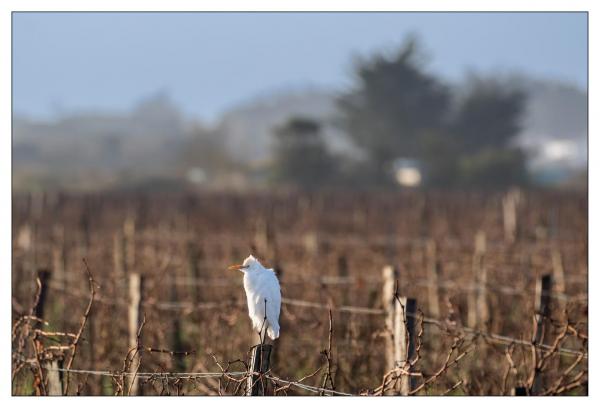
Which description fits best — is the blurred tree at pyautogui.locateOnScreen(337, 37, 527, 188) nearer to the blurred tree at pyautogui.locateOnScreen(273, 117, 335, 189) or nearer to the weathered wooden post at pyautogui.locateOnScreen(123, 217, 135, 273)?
the blurred tree at pyautogui.locateOnScreen(273, 117, 335, 189)

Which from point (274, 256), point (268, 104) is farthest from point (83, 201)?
point (268, 104)

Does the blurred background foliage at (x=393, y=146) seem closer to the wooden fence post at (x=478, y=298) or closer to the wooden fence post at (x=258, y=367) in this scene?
the wooden fence post at (x=478, y=298)

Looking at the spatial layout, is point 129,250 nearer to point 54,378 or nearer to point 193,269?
point 193,269

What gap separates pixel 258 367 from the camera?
4.45 m

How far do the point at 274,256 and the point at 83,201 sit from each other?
54.1 feet

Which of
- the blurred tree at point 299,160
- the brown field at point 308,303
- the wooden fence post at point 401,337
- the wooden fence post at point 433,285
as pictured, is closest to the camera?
the wooden fence post at point 401,337

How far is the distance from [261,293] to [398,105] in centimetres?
4154

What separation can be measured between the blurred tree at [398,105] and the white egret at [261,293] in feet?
132

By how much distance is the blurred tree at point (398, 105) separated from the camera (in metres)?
45.4

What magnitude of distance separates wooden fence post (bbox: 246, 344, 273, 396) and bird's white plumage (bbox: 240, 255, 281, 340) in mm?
111

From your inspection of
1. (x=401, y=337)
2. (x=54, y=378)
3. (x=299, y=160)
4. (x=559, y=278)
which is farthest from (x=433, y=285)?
(x=299, y=160)

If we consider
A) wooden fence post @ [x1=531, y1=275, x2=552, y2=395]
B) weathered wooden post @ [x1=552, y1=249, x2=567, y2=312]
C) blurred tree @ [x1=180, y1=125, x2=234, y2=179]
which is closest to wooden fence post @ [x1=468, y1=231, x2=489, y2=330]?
weathered wooden post @ [x1=552, y1=249, x2=567, y2=312]

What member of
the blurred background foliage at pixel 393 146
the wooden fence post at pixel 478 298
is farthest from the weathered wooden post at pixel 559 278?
the blurred background foliage at pixel 393 146

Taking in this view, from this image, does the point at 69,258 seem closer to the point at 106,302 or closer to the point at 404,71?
Answer: the point at 106,302
